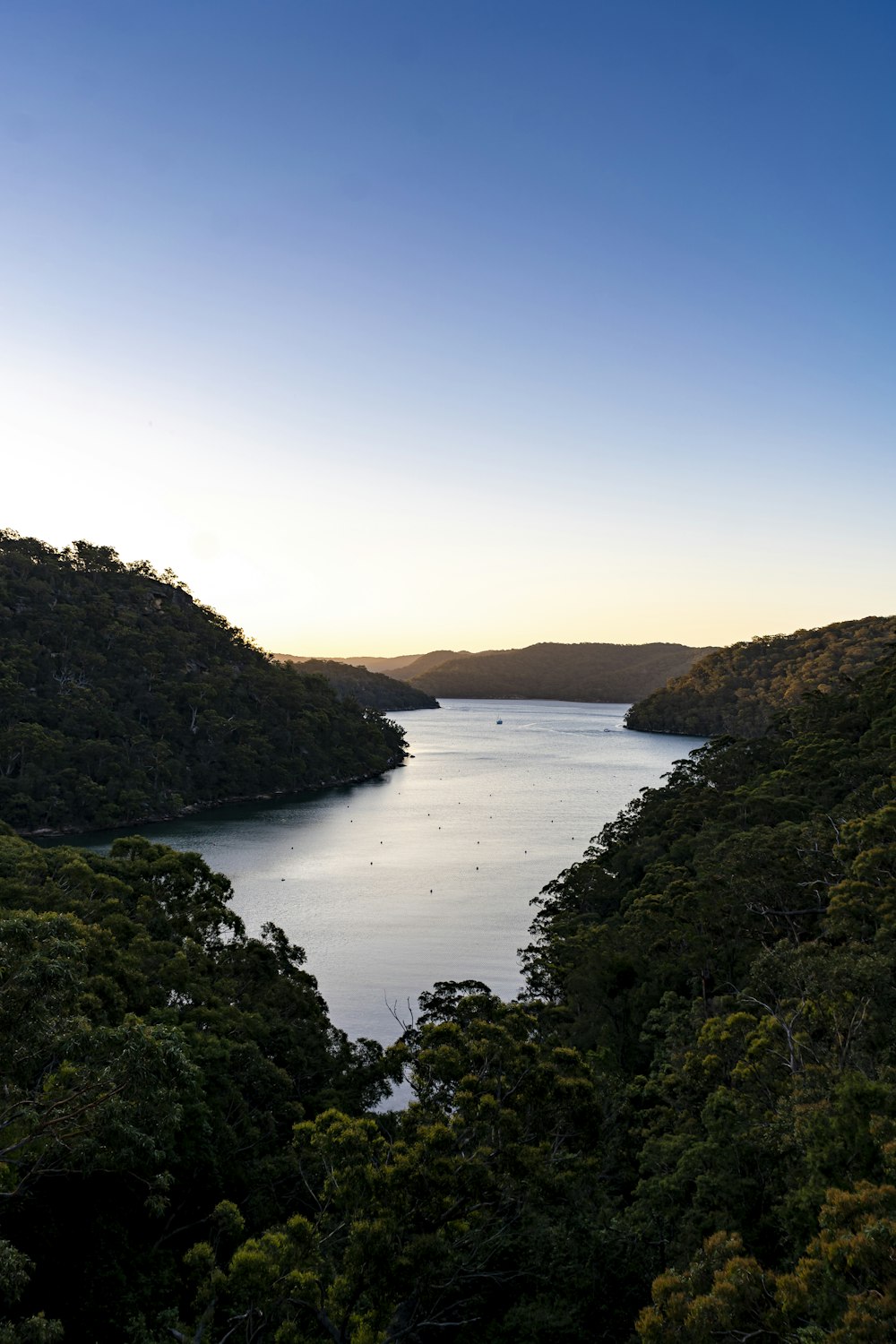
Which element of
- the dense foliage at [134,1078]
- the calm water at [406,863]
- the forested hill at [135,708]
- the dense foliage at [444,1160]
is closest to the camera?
the dense foliage at [444,1160]

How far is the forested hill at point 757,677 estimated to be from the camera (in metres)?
153

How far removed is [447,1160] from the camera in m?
11.2

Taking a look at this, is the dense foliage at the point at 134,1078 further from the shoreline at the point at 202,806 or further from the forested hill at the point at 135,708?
the forested hill at the point at 135,708

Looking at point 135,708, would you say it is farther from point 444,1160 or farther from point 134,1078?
point 444,1160

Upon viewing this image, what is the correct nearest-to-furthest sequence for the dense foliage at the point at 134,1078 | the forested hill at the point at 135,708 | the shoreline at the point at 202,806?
the dense foliage at the point at 134,1078 < the shoreline at the point at 202,806 < the forested hill at the point at 135,708

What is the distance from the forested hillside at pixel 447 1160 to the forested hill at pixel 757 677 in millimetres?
134916

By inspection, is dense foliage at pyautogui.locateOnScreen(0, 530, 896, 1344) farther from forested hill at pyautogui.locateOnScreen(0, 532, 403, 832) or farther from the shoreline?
forested hill at pyautogui.locateOnScreen(0, 532, 403, 832)

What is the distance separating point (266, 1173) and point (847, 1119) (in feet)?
38.8

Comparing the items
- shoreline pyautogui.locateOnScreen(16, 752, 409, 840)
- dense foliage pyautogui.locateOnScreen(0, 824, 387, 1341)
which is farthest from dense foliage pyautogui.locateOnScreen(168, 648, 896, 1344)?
shoreline pyautogui.locateOnScreen(16, 752, 409, 840)

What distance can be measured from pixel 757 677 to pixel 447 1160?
173299mm

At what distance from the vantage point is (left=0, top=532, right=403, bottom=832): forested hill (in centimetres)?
7119

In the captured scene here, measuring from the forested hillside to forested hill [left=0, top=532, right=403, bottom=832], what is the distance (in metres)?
52.2

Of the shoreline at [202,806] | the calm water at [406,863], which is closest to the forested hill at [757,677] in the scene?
the calm water at [406,863]

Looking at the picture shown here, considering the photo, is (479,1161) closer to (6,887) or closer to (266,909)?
(6,887)
